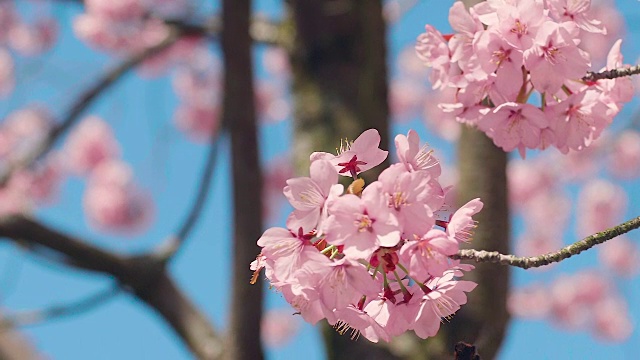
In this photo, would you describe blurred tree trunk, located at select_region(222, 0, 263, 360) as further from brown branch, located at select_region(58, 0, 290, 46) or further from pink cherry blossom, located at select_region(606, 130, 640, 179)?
pink cherry blossom, located at select_region(606, 130, 640, 179)

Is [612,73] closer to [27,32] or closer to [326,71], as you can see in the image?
[326,71]

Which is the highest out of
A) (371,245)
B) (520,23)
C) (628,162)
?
(520,23)

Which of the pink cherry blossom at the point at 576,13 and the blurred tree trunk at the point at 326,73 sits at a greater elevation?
the pink cherry blossom at the point at 576,13

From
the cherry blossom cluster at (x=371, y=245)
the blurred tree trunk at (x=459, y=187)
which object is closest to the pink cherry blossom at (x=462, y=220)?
the cherry blossom cluster at (x=371, y=245)

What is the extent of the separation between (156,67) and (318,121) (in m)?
3.16

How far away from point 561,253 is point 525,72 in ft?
0.73

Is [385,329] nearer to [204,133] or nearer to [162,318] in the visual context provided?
[162,318]

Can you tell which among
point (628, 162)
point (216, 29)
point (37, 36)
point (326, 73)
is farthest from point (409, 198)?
point (628, 162)

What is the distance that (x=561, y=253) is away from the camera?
30.4 inches

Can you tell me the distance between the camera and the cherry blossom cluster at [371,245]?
2.27 ft

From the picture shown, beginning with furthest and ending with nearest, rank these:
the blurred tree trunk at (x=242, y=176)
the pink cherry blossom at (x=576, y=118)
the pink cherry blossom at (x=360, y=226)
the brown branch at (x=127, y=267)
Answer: the brown branch at (x=127, y=267), the blurred tree trunk at (x=242, y=176), the pink cherry blossom at (x=576, y=118), the pink cherry blossom at (x=360, y=226)

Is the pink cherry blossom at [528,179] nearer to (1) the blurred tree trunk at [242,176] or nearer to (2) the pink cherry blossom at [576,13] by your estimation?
(1) the blurred tree trunk at [242,176]

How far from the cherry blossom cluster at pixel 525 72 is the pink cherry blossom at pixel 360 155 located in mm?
170

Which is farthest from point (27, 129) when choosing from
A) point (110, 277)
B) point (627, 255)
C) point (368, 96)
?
point (627, 255)
